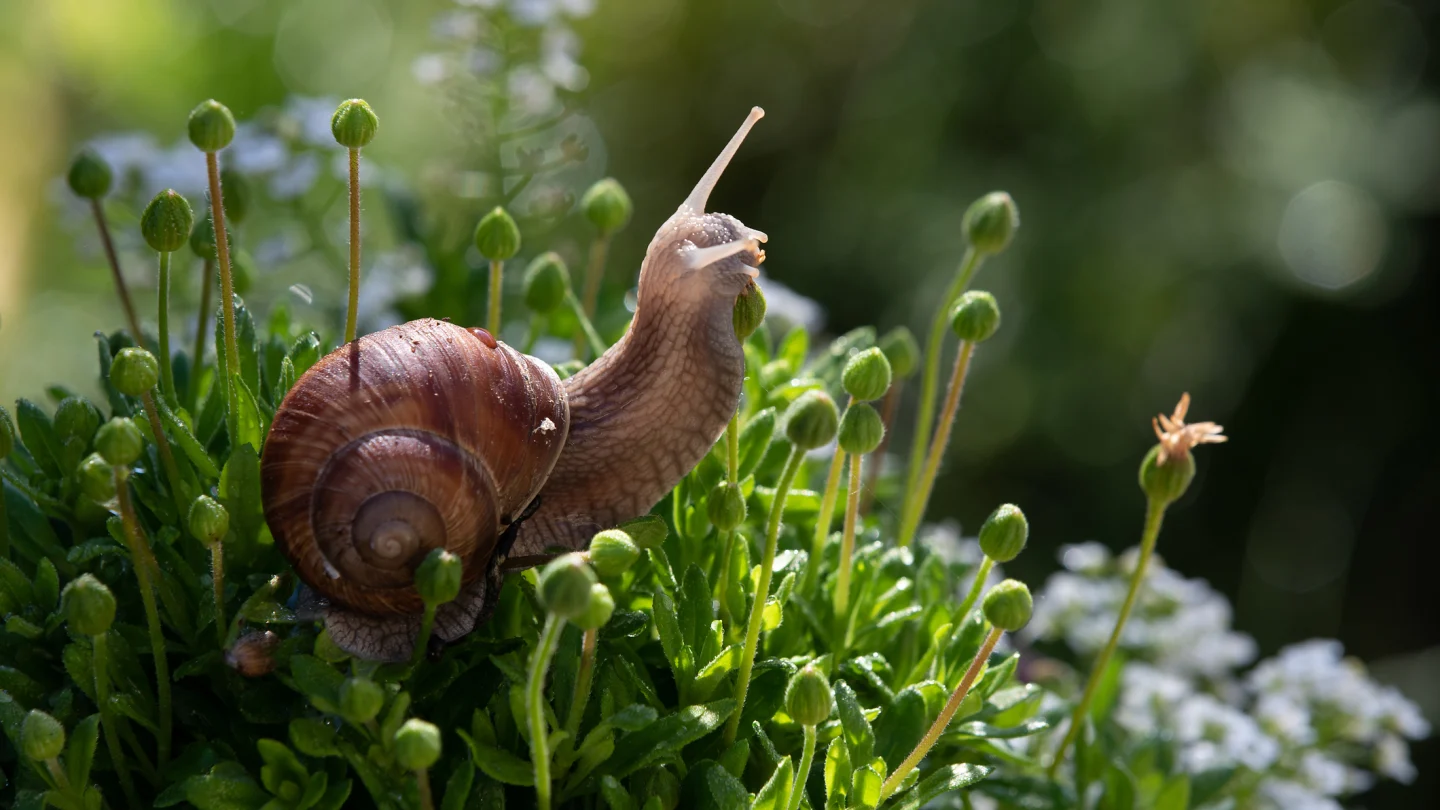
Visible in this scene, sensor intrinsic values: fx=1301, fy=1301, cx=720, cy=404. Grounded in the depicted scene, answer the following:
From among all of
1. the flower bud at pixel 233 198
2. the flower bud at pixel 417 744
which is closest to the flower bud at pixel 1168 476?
the flower bud at pixel 417 744

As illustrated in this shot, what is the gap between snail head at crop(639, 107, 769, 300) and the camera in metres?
0.83

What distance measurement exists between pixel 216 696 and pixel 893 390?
0.61 meters

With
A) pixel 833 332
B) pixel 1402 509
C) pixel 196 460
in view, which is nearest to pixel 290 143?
pixel 196 460

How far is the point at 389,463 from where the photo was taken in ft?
2.38

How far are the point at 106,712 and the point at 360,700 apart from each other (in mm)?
175

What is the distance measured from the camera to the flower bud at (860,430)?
75 centimetres

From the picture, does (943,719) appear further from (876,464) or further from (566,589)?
(876,464)

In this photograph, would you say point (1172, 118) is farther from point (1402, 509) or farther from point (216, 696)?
point (216, 696)

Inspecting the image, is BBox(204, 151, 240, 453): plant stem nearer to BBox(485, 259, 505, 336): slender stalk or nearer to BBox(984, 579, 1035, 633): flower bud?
BBox(485, 259, 505, 336): slender stalk

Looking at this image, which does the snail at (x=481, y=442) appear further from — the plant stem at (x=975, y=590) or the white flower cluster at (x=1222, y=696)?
the white flower cluster at (x=1222, y=696)

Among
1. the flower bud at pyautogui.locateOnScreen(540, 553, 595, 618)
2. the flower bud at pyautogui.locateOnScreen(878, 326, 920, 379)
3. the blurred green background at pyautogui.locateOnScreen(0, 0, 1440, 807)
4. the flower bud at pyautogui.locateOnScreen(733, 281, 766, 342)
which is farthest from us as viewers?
the blurred green background at pyautogui.locateOnScreen(0, 0, 1440, 807)

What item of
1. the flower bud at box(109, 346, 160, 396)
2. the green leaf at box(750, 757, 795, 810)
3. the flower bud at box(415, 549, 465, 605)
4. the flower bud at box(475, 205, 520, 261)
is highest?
the flower bud at box(475, 205, 520, 261)

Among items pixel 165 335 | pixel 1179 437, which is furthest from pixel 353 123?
pixel 1179 437

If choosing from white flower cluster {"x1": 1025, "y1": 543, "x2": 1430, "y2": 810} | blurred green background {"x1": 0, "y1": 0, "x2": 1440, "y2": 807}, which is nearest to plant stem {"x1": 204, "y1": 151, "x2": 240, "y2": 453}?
white flower cluster {"x1": 1025, "y1": 543, "x2": 1430, "y2": 810}
